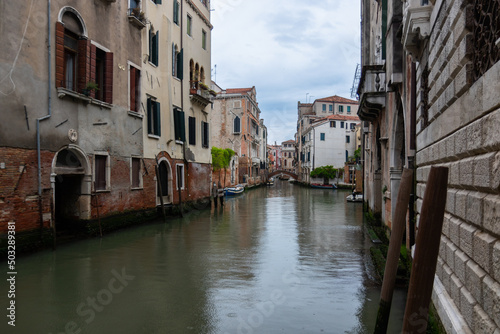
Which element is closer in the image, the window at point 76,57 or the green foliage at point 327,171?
the window at point 76,57

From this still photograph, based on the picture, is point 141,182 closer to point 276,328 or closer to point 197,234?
point 197,234

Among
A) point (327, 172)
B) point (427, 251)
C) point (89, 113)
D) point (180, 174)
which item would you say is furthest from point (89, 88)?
point (327, 172)

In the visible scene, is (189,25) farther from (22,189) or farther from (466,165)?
(466,165)

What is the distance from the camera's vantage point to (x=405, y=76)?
6.84m

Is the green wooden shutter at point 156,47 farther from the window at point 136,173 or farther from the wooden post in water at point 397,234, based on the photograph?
the wooden post in water at point 397,234

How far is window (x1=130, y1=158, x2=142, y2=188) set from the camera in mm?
11733

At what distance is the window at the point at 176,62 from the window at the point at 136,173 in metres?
4.26

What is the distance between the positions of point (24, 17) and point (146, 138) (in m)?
5.42

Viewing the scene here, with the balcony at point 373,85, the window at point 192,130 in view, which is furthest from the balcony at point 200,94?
the balcony at point 373,85

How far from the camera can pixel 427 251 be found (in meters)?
2.07

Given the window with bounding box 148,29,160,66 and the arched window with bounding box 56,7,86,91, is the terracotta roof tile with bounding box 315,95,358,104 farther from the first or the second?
the arched window with bounding box 56,7,86,91

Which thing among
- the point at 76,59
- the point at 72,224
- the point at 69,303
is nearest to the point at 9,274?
the point at 69,303

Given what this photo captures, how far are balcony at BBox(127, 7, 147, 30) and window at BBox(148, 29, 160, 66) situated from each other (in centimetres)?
86

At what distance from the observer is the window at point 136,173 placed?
38.5ft
